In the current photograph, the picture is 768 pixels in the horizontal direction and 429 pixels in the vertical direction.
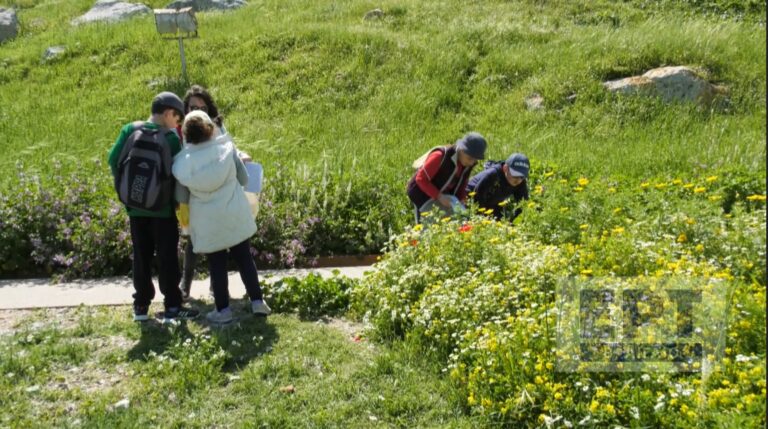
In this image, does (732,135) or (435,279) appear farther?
(732,135)

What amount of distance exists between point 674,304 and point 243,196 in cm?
304

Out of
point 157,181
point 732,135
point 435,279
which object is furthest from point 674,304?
point 732,135

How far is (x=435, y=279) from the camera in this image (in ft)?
17.3

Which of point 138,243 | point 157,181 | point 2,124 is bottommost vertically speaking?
point 2,124


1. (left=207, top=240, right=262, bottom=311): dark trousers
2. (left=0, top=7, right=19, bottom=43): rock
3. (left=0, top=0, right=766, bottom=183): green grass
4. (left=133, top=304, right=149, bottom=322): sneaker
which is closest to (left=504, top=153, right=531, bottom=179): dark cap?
(left=0, top=0, right=766, bottom=183): green grass

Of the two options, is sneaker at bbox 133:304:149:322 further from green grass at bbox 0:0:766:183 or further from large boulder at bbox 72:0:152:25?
large boulder at bbox 72:0:152:25

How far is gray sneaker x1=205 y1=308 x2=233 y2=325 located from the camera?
553cm

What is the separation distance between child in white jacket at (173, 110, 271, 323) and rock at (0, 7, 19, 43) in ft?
48.9

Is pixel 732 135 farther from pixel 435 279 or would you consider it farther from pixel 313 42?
pixel 313 42

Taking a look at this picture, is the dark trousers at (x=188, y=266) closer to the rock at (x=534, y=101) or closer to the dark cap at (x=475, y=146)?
the dark cap at (x=475, y=146)

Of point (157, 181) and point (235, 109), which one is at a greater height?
point (157, 181)

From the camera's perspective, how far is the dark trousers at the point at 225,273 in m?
5.49

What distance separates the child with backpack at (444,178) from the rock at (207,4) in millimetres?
14069

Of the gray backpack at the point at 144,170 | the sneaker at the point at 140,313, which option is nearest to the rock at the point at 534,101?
the gray backpack at the point at 144,170
